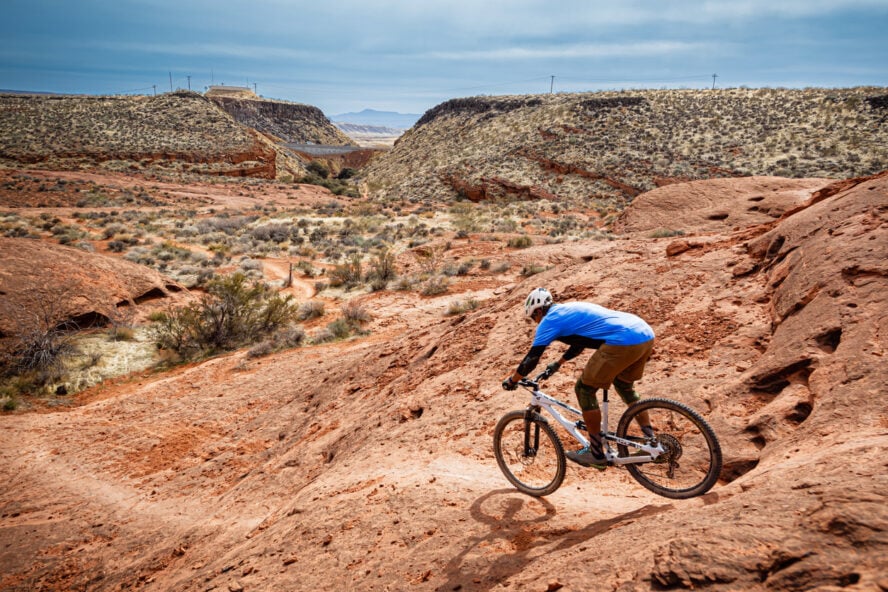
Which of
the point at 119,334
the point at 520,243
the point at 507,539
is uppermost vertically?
the point at 520,243

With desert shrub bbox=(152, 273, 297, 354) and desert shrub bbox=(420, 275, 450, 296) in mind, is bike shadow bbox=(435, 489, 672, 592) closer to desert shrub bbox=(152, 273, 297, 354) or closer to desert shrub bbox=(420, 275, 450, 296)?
desert shrub bbox=(152, 273, 297, 354)

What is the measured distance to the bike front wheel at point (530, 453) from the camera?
4445 millimetres

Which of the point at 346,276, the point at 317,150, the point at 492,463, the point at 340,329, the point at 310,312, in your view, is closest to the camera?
the point at 492,463

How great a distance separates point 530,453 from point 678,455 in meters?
1.26

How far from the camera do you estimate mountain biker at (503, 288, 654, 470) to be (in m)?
4.00

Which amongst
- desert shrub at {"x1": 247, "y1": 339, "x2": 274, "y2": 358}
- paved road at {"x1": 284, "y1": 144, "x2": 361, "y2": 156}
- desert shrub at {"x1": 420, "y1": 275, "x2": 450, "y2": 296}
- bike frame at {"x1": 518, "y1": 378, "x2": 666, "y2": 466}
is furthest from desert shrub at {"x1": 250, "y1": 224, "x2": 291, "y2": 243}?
paved road at {"x1": 284, "y1": 144, "x2": 361, "y2": 156}

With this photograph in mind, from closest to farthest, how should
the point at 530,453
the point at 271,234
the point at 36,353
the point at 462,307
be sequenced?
the point at 530,453
the point at 36,353
the point at 462,307
the point at 271,234

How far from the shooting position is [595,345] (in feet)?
13.5

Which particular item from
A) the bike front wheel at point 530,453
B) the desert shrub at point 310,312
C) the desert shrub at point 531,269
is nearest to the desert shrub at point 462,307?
the desert shrub at point 531,269

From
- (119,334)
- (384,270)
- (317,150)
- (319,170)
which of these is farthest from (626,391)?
(317,150)

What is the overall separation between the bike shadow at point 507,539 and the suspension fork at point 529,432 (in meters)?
0.46

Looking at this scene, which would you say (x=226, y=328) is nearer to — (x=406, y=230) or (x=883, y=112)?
(x=406, y=230)

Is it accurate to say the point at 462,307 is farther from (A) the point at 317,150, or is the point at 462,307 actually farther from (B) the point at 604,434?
(A) the point at 317,150

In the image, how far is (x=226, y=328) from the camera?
47.3 feet
